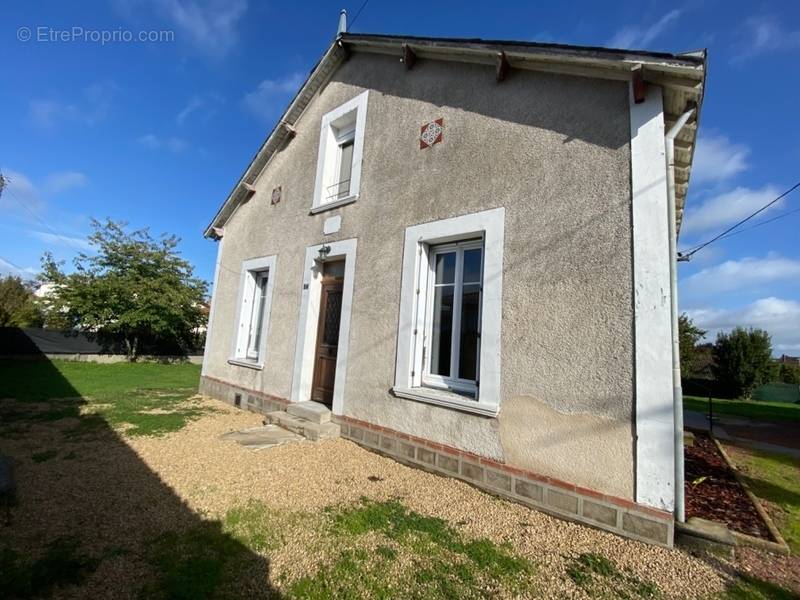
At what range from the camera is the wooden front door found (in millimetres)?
6520

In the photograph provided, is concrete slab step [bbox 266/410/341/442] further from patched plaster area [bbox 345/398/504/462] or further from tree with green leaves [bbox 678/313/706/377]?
tree with green leaves [bbox 678/313/706/377]

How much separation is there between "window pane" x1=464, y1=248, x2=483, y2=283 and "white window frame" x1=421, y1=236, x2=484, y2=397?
0.05 metres

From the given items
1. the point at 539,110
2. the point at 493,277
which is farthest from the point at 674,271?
the point at 539,110

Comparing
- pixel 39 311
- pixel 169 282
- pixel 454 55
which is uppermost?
pixel 454 55

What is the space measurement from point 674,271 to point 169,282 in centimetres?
2057

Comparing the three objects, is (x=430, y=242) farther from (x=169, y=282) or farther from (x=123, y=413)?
(x=169, y=282)

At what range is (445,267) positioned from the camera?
5.14 m

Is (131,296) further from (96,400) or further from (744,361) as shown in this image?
(744,361)

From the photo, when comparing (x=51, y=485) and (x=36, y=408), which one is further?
(x=36, y=408)

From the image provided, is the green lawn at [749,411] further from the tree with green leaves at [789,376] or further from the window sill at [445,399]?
the tree with green leaves at [789,376]

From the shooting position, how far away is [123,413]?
682 cm

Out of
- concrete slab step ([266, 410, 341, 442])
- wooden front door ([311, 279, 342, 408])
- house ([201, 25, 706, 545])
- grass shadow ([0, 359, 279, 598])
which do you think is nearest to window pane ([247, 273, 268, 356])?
house ([201, 25, 706, 545])

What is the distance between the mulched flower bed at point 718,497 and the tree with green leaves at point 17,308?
24.2 m

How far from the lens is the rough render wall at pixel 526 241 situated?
3.49 metres
